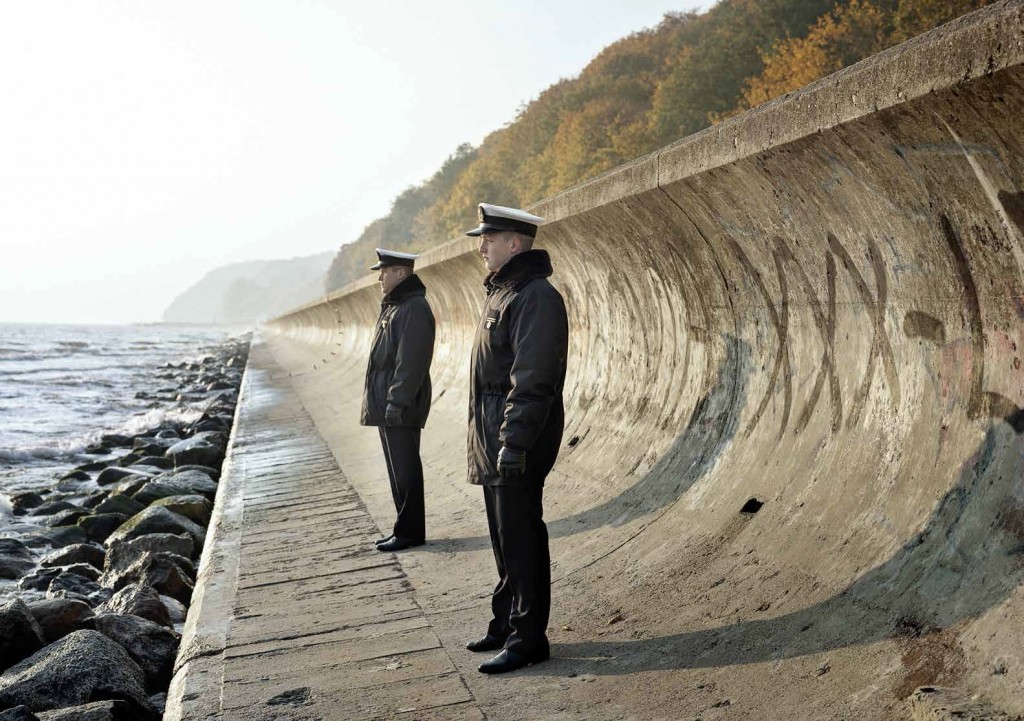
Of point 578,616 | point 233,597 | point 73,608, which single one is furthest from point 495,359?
point 73,608

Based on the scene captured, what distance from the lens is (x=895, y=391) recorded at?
389 centimetres

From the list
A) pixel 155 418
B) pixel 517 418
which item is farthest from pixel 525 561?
pixel 155 418

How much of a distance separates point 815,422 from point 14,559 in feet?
23.0

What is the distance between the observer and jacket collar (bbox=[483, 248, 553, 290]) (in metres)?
4.33

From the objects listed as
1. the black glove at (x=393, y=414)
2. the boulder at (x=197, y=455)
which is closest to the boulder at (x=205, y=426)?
the boulder at (x=197, y=455)

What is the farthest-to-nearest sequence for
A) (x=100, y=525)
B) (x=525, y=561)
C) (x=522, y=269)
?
(x=100, y=525) → (x=522, y=269) → (x=525, y=561)

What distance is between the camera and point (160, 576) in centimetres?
718

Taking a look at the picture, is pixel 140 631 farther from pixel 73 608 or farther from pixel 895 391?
pixel 895 391

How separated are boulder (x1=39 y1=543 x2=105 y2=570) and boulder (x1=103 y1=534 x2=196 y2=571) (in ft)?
0.84

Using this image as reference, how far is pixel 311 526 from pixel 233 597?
1824 millimetres

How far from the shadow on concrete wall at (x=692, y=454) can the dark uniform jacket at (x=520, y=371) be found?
121 centimetres

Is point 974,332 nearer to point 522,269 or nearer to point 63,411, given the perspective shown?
point 522,269

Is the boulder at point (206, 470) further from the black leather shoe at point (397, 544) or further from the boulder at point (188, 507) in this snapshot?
the black leather shoe at point (397, 544)

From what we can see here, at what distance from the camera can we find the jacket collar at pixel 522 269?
433cm
